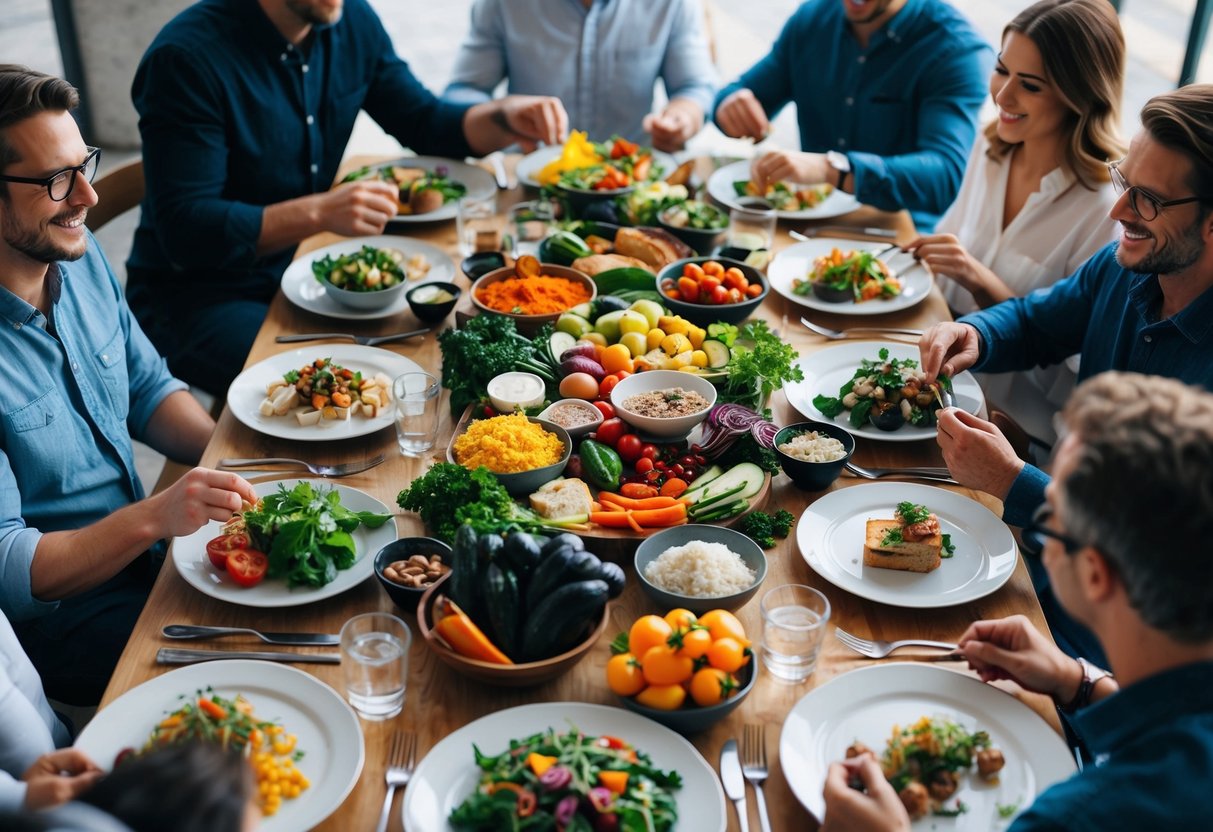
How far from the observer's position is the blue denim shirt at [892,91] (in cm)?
379

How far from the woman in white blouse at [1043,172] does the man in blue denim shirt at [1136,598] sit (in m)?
1.79

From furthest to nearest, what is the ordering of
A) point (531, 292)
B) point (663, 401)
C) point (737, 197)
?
point (737, 197), point (531, 292), point (663, 401)

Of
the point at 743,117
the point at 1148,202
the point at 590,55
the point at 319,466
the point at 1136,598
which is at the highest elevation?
the point at 1148,202

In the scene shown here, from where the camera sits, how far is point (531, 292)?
2961mm

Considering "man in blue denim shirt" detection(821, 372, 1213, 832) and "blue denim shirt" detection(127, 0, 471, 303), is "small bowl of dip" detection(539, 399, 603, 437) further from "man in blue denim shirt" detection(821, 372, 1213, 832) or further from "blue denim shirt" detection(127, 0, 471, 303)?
"blue denim shirt" detection(127, 0, 471, 303)

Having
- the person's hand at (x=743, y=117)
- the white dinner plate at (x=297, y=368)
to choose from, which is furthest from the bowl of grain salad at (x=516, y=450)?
the person's hand at (x=743, y=117)

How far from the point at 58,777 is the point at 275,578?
0.59 meters

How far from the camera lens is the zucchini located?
1787 mm

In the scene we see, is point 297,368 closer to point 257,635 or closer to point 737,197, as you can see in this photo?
point 257,635

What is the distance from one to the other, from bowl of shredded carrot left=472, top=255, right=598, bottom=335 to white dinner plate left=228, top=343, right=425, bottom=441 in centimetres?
31

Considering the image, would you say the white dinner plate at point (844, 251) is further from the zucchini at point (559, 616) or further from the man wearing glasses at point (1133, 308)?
the zucchini at point (559, 616)

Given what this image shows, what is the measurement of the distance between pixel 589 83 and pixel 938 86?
161 centimetres

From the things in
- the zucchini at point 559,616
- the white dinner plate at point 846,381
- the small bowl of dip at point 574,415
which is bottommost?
the white dinner plate at point 846,381

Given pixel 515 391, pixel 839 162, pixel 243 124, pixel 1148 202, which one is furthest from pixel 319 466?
pixel 839 162
